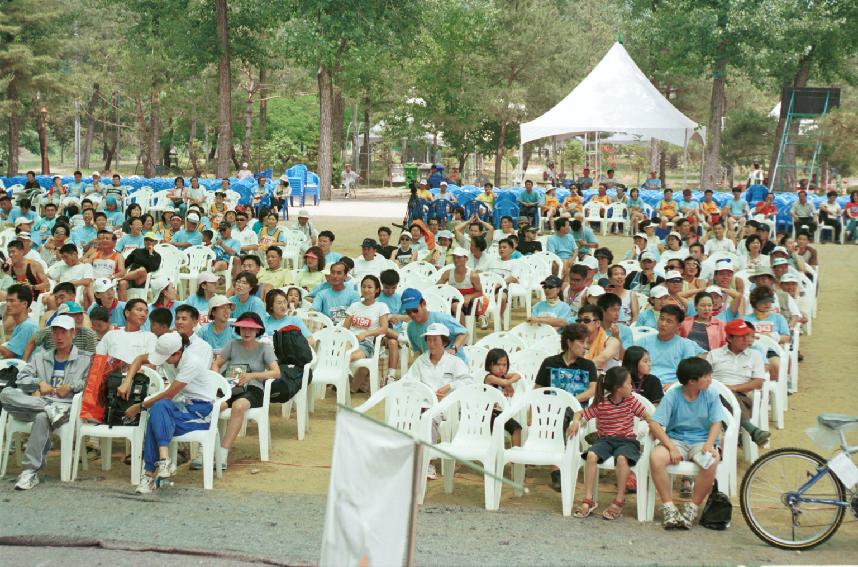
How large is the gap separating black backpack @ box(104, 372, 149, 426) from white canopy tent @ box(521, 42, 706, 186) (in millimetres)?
20778

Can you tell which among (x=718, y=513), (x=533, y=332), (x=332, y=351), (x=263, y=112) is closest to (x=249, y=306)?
(x=332, y=351)

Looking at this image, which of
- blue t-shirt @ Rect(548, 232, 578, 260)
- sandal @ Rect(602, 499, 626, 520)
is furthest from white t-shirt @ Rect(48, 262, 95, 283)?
sandal @ Rect(602, 499, 626, 520)

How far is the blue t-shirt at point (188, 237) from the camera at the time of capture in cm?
1590

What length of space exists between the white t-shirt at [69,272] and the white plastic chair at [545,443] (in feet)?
21.7

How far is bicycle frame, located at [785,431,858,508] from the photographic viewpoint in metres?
6.46

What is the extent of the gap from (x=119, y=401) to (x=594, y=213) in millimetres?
18166

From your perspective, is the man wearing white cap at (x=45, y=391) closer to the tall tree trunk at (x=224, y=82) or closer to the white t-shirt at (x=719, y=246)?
the white t-shirt at (x=719, y=246)

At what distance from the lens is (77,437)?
319 inches

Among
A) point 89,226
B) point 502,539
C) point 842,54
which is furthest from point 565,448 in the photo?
Result: point 842,54

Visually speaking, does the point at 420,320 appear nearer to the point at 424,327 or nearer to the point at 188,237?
the point at 424,327

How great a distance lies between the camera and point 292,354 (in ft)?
Result: 30.4

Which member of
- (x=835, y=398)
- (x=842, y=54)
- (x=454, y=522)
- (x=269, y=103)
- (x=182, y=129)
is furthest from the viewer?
(x=182, y=129)

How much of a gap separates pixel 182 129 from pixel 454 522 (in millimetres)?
54518

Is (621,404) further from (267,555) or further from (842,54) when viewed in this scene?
(842,54)
